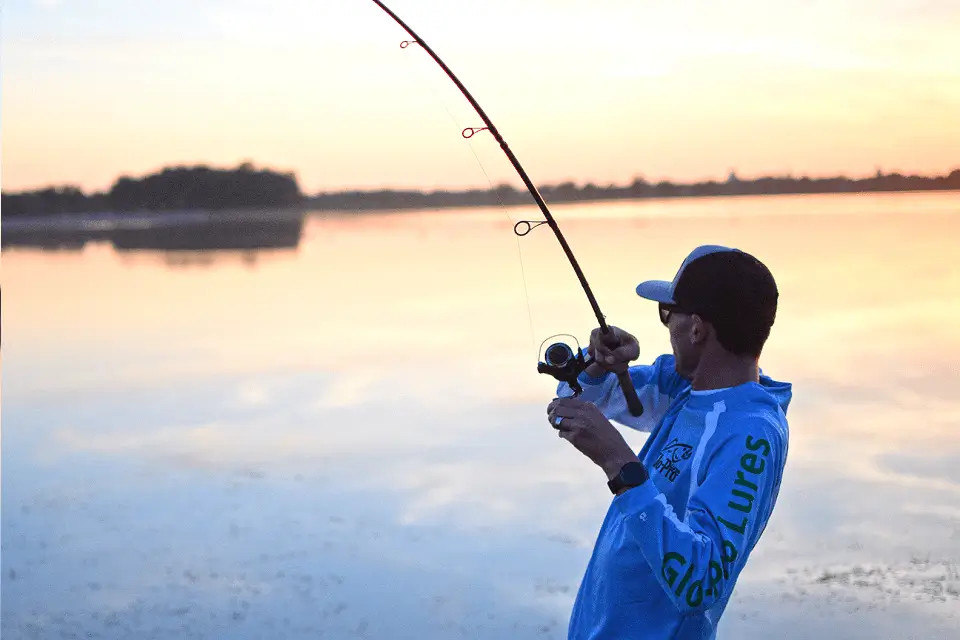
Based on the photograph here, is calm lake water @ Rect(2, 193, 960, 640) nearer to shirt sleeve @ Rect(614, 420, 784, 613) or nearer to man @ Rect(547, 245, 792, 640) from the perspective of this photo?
man @ Rect(547, 245, 792, 640)

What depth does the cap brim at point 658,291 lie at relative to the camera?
194cm

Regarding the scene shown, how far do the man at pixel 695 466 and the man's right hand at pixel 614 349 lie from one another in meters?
0.15

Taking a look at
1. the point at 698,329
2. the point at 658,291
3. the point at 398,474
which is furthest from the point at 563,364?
the point at 398,474

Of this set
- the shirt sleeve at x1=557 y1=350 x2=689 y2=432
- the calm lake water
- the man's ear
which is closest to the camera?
the man's ear

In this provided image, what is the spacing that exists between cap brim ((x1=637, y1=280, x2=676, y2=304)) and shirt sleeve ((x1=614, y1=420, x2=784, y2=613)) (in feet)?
1.09

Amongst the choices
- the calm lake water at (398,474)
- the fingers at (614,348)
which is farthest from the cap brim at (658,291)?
the calm lake water at (398,474)

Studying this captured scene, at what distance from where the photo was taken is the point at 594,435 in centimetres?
171

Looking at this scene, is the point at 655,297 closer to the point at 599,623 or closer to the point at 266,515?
the point at 599,623

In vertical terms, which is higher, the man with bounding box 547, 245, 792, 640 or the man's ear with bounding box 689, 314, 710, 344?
the man's ear with bounding box 689, 314, 710, 344

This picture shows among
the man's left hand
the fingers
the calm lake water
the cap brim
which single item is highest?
the cap brim

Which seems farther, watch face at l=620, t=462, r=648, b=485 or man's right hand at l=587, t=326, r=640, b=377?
man's right hand at l=587, t=326, r=640, b=377

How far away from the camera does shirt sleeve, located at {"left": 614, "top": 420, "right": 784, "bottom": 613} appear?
5.24 ft

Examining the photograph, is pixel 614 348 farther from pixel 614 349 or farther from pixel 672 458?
pixel 672 458

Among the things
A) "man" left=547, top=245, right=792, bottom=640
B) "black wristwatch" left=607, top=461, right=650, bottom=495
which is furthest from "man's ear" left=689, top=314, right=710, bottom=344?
"black wristwatch" left=607, top=461, right=650, bottom=495
